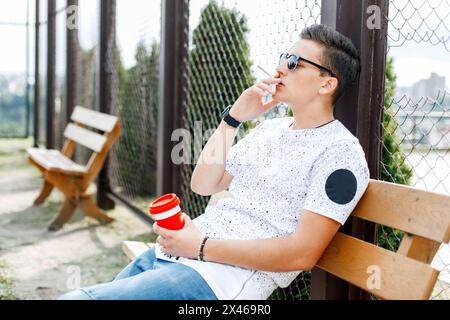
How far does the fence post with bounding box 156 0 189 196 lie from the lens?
4141 millimetres

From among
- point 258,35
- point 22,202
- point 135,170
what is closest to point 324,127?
point 258,35

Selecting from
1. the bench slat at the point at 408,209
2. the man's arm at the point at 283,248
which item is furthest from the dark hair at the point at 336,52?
the man's arm at the point at 283,248

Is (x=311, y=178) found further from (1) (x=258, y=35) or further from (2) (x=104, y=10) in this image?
(2) (x=104, y=10)

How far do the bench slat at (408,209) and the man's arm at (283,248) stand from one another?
0.16m

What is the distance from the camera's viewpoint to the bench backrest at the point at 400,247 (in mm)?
1702

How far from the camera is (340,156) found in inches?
75.1

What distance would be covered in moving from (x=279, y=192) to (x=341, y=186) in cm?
23

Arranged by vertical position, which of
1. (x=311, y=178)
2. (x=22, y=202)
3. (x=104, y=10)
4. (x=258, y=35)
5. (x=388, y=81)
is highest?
(x=104, y=10)

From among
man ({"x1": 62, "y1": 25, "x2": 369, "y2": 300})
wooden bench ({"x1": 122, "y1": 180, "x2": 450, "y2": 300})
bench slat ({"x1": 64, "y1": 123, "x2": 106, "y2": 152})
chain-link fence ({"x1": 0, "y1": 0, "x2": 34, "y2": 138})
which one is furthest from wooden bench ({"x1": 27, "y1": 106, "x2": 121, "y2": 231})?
chain-link fence ({"x1": 0, "y1": 0, "x2": 34, "y2": 138})

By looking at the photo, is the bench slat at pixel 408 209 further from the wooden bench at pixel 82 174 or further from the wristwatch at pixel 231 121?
the wooden bench at pixel 82 174

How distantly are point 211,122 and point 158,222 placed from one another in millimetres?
1998

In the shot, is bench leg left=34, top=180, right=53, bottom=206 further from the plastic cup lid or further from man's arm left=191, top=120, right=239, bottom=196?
the plastic cup lid
